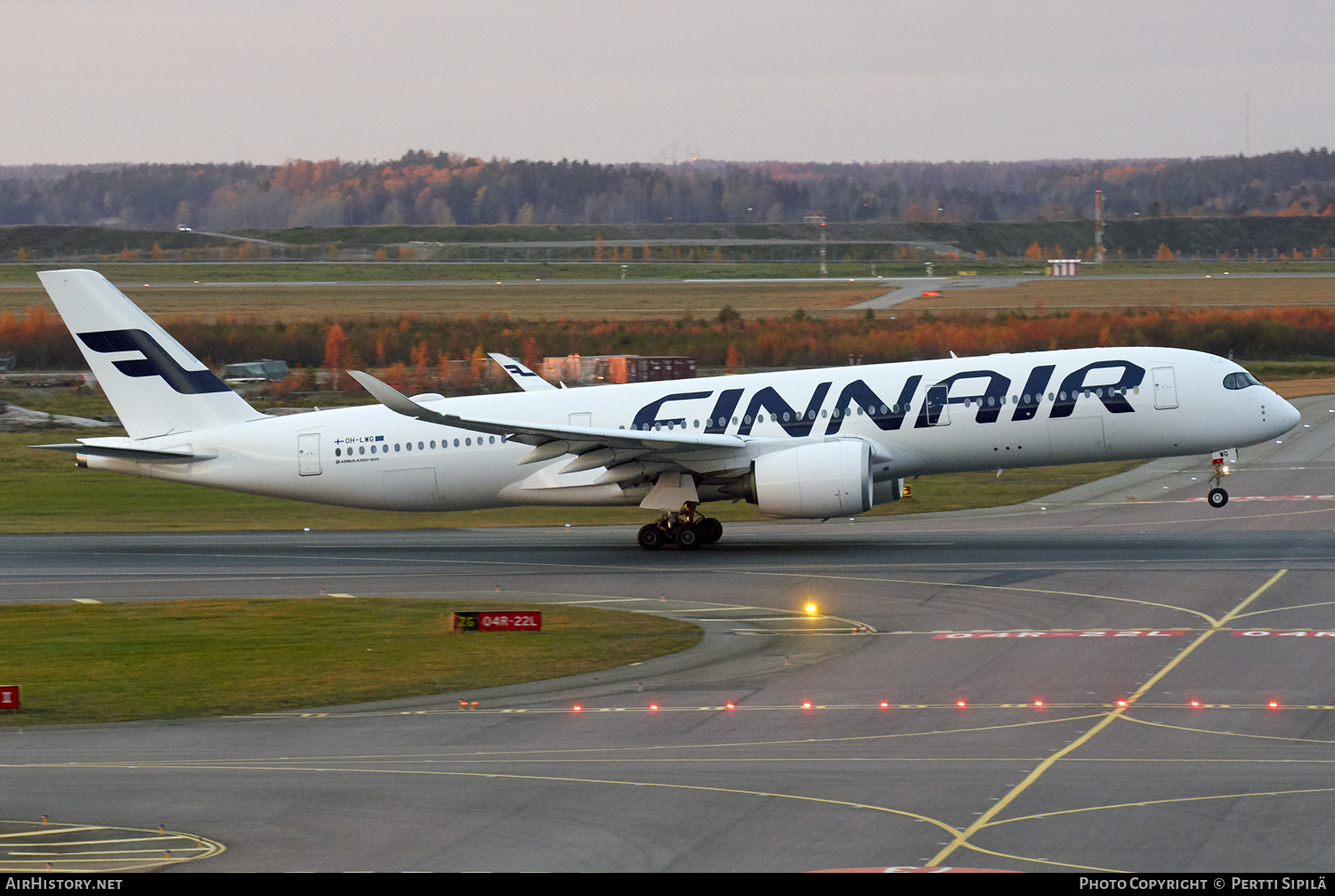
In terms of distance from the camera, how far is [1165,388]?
126 ft

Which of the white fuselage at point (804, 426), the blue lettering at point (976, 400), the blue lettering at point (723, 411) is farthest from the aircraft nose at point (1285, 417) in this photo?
the blue lettering at point (723, 411)

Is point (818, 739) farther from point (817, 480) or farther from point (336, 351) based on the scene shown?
point (336, 351)

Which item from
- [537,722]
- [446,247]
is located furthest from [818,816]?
[446,247]

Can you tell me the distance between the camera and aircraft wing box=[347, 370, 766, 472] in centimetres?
3688

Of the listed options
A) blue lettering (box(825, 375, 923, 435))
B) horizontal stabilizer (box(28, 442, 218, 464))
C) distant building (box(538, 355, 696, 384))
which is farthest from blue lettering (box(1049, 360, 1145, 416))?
distant building (box(538, 355, 696, 384))

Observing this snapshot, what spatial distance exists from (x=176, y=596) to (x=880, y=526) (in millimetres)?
19834

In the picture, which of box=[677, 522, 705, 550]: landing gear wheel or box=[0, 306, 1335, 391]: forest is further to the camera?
box=[0, 306, 1335, 391]: forest

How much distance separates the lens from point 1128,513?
44344 mm

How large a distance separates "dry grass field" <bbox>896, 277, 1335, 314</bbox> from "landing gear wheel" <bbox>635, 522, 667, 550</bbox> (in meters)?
66.7

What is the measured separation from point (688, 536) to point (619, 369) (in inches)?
1397

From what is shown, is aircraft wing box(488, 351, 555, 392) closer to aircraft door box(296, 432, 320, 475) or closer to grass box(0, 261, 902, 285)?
aircraft door box(296, 432, 320, 475)

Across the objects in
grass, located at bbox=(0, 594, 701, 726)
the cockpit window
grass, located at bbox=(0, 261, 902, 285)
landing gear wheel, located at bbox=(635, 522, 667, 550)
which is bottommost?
grass, located at bbox=(0, 594, 701, 726)

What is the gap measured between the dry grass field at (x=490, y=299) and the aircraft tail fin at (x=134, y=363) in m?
66.4

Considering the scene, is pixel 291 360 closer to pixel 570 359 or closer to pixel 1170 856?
pixel 570 359
